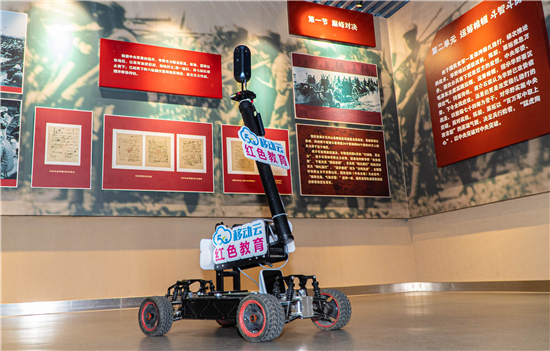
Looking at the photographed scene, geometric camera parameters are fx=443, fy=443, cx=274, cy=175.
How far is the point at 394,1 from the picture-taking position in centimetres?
756

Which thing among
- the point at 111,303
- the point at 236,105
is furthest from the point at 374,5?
the point at 111,303

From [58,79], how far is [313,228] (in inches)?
160

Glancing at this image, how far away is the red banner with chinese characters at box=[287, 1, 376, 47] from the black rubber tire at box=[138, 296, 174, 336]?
5257mm

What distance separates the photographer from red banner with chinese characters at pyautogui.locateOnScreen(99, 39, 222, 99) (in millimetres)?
5875

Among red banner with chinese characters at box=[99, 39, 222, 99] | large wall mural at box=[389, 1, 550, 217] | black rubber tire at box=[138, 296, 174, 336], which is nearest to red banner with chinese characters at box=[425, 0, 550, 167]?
large wall mural at box=[389, 1, 550, 217]

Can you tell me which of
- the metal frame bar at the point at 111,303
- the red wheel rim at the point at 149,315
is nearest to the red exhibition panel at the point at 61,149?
the metal frame bar at the point at 111,303

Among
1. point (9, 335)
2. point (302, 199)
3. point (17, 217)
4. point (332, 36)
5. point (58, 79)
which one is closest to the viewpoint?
point (9, 335)

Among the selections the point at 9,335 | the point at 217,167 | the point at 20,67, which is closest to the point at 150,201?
the point at 217,167

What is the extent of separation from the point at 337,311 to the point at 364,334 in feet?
0.96

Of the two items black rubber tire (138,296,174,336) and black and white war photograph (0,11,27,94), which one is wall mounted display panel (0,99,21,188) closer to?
black and white war photograph (0,11,27,94)

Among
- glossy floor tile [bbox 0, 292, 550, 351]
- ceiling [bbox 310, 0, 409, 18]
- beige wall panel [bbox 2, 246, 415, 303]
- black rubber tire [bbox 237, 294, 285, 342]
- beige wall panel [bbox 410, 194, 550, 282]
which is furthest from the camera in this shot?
ceiling [bbox 310, 0, 409, 18]

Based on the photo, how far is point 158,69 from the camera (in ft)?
20.1

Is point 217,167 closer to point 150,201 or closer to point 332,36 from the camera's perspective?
point 150,201

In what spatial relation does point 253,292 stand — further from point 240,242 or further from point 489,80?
point 489,80
